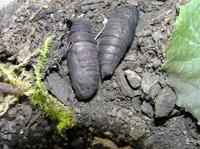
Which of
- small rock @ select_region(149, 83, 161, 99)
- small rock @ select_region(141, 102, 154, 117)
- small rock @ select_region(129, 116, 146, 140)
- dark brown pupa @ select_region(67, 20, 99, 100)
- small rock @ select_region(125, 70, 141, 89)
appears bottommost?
small rock @ select_region(129, 116, 146, 140)

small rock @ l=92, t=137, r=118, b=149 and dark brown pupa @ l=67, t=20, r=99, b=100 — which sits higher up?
dark brown pupa @ l=67, t=20, r=99, b=100

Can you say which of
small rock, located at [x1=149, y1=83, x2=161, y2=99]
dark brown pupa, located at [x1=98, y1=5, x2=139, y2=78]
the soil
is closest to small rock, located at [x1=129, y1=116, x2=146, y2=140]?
the soil

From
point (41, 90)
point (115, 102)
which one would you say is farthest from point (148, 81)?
point (41, 90)

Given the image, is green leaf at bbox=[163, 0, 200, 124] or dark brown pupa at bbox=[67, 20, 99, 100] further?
dark brown pupa at bbox=[67, 20, 99, 100]

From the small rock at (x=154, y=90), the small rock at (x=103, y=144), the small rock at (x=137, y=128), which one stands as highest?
the small rock at (x=154, y=90)

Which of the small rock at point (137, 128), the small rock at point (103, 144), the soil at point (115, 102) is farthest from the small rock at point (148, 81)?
the small rock at point (103, 144)

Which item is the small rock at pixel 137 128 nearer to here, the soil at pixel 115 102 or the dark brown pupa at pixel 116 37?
the soil at pixel 115 102

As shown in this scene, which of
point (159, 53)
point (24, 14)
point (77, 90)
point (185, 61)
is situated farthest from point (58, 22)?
point (185, 61)

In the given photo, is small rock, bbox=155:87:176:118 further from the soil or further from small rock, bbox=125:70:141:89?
small rock, bbox=125:70:141:89
